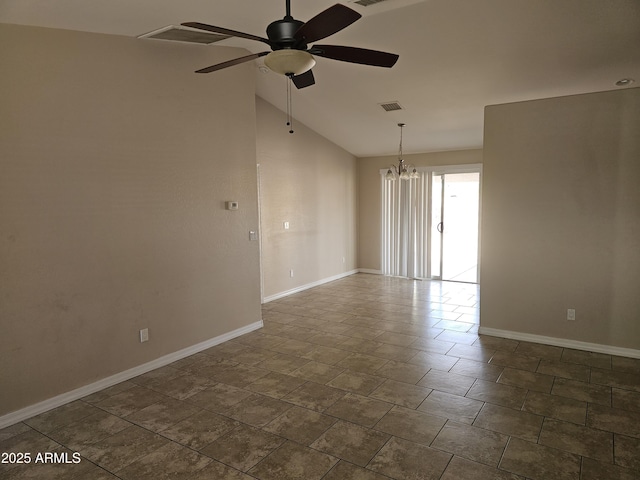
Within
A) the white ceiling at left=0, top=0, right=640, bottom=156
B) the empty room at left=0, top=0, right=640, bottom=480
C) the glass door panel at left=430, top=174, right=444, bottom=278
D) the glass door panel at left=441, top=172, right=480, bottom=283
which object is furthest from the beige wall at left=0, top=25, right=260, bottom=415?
the glass door panel at left=441, top=172, right=480, bottom=283

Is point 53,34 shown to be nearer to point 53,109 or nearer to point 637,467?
point 53,109

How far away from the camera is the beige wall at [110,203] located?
2.96 metres

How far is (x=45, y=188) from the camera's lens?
3076mm

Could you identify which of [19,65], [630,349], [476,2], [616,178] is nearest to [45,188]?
[19,65]

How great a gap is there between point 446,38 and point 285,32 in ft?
7.24

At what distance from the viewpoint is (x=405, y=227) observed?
8.45 m

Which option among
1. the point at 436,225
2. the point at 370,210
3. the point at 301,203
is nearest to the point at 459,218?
the point at 436,225

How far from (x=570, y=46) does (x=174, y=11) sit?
3.39 metres

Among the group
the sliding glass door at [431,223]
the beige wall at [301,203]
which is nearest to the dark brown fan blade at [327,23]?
the beige wall at [301,203]

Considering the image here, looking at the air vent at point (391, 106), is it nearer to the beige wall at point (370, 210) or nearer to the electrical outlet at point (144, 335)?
the beige wall at point (370, 210)

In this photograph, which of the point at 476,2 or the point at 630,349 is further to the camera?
the point at 630,349

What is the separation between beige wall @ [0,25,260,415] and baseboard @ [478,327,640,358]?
3.05m

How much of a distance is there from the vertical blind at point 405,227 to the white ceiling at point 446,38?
2782 mm

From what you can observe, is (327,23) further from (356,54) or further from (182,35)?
(182,35)
